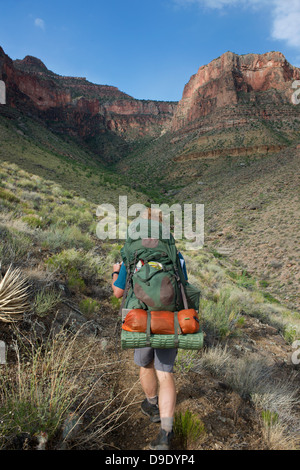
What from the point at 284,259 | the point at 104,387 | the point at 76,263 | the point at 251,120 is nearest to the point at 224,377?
the point at 104,387

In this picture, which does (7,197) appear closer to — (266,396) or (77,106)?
(266,396)

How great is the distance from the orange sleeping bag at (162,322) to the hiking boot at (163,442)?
0.79 m

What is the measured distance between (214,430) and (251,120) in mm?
64009

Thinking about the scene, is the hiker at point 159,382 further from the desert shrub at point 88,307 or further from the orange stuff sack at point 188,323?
the desert shrub at point 88,307

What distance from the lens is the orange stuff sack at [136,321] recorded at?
1.80 metres

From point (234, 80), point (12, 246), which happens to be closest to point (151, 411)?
point (12, 246)

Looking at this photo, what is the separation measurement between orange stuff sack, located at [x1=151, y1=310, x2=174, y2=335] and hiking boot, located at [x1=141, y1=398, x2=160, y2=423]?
3.16 feet

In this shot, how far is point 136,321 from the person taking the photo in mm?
1812

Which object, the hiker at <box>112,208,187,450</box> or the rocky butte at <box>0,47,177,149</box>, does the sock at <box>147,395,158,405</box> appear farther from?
the rocky butte at <box>0,47,177,149</box>

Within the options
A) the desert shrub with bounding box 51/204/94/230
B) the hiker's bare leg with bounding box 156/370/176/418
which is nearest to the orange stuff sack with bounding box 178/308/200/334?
the hiker's bare leg with bounding box 156/370/176/418

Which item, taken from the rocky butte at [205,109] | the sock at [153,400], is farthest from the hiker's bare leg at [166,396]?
the rocky butte at [205,109]

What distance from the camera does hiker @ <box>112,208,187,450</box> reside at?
187 centimetres

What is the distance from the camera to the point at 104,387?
246 cm
